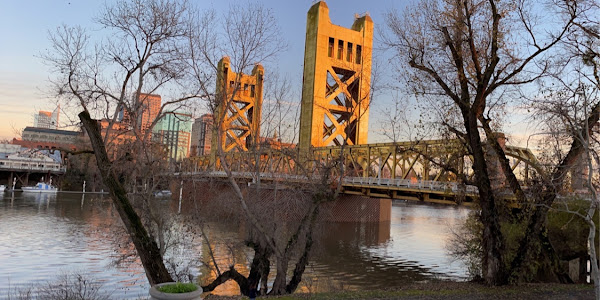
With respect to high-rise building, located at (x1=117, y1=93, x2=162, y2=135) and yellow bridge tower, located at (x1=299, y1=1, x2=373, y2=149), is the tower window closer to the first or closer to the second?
yellow bridge tower, located at (x1=299, y1=1, x2=373, y2=149)

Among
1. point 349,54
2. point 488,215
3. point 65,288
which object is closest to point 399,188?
point 488,215

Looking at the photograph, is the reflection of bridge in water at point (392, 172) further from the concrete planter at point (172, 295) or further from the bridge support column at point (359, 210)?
the concrete planter at point (172, 295)

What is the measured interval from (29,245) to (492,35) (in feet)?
58.7

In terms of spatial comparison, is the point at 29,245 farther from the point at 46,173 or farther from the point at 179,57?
the point at 46,173

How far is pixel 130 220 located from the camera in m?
9.25

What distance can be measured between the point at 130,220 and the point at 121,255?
4834mm

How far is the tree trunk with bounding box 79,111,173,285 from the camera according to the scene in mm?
9117

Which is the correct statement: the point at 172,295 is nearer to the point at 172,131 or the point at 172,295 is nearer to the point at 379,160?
the point at 172,131

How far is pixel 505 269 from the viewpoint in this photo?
9.39 metres

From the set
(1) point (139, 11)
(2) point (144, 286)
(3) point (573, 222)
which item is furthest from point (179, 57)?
(3) point (573, 222)

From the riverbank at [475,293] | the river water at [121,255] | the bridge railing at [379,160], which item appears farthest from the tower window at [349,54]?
the riverbank at [475,293]

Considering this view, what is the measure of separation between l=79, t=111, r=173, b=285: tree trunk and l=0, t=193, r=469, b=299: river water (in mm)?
2146

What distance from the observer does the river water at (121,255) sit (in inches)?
501

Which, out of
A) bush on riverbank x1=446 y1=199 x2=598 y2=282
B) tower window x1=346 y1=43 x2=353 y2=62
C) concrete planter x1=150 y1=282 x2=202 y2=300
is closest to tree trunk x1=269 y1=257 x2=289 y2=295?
concrete planter x1=150 y1=282 x2=202 y2=300
